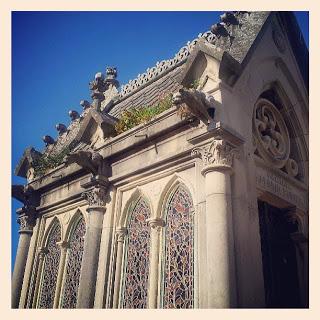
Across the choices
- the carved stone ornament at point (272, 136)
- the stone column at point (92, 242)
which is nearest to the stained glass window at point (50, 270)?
the stone column at point (92, 242)

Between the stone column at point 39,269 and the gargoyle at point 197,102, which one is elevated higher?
the gargoyle at point 197,102

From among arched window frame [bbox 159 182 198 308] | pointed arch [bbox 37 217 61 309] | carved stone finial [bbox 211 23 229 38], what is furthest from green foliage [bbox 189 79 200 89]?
pointed arch [bbox 37 217 61 309]

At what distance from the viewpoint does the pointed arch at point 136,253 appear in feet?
20.3

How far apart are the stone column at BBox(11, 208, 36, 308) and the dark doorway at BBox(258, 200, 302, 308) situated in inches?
244

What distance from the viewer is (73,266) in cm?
797

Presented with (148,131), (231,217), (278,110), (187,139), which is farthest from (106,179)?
(278,110)

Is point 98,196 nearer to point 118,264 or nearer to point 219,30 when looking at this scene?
point 118,264

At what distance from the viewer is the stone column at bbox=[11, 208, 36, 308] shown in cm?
904

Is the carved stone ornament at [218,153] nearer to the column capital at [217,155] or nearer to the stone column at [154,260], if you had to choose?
the column capital at [217,155]

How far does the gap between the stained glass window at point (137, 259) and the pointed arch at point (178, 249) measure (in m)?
0.47

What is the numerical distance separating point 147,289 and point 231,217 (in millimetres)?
2043

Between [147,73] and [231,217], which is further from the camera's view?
[147,73]

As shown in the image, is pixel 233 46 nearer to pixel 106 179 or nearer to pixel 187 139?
pixel 187 139
